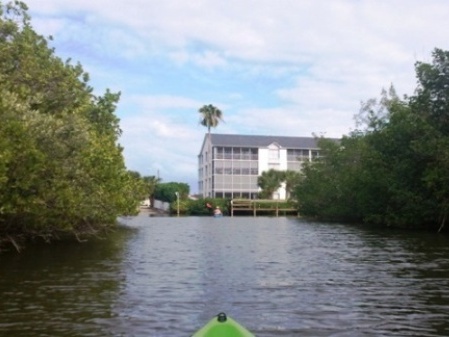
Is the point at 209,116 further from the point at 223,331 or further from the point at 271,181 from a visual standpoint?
the point at 223,331

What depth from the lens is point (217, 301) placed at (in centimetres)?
1605

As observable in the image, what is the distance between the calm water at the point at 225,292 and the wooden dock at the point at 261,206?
3053 inches

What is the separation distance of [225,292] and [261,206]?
91.6m

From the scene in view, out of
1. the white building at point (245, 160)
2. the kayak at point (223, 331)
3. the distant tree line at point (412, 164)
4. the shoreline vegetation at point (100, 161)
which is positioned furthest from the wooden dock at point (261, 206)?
the kayak at point (223, 331)

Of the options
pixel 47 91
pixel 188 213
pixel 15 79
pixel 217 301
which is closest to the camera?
pixel 217 301

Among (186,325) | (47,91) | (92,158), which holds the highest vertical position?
(47,91)

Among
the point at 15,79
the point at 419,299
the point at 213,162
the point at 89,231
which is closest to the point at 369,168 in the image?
the point at 89,231

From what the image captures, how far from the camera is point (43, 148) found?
2675 cm

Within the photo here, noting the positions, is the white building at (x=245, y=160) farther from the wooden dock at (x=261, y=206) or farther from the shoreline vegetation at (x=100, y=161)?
the shoreline vegetation at (x=100, y=161)

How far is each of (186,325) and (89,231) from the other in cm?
2849

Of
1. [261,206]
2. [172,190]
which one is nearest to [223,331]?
[261,206]

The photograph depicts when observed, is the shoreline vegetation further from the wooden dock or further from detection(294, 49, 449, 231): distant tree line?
the wooden dock

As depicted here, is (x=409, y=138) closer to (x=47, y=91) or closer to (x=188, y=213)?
(x=47, y=91)

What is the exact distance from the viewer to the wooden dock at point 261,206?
355ft
